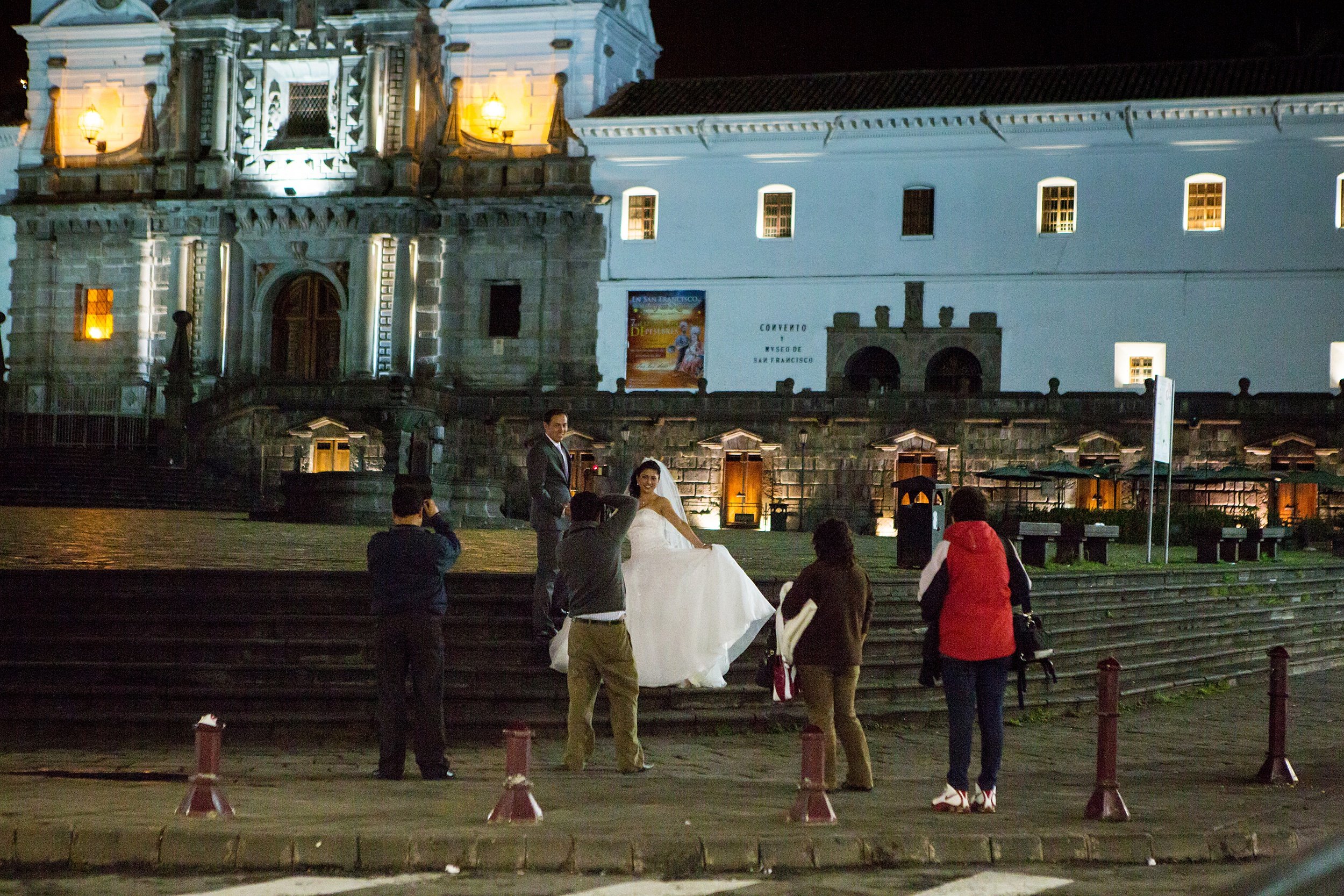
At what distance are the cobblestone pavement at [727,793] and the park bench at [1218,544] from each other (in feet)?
36.3

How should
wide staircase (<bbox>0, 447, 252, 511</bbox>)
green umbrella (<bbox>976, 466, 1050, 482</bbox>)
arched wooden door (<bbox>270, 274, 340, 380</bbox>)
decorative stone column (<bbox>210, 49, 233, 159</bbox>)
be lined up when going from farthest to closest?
arched wooden door (<bbox>270, 274, 340, 380</bbox>) < decorative stone column (<bbox>210, 49, 233, 159</bbox>) < green umbrella (<bbox>976, 466, 1050, 482</bbox>) < wide staircase (<bbox>0, 447, 252, 511</bbox>)

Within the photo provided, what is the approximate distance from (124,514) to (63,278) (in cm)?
2299

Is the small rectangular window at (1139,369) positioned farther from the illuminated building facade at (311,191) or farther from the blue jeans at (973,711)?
the blue jeans at (973,711)

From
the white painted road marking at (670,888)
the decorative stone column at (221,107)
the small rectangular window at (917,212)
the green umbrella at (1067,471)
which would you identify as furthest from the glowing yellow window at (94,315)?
the white painted road marking at (670,888)

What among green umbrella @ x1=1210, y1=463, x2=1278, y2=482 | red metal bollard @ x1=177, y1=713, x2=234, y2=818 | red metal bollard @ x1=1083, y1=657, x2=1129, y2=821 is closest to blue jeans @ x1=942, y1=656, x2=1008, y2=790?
red metal bollard @ x1=1083, y1=657, x2=1129, y2=821

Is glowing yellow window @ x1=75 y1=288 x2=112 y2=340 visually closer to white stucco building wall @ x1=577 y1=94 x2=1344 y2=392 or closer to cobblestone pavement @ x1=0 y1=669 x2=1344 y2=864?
white stucco building wall @ x1=577 y1=94 x2=1344 y2=392

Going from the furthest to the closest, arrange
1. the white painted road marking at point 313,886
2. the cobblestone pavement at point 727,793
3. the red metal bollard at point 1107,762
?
1. the red metal bollard at point 1107,762
2. the cobblestone pavement at point 727,793
3. the white painted road marking at point 313,886

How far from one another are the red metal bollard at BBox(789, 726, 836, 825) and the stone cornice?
35821mm

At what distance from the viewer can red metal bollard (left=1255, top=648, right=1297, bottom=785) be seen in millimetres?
11414

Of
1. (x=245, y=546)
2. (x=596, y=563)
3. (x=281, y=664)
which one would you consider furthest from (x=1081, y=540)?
(x=596, y=563)

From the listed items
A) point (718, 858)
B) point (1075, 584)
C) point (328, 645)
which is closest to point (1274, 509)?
point (1075, 584)

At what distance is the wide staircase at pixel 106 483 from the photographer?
33656 millimetres

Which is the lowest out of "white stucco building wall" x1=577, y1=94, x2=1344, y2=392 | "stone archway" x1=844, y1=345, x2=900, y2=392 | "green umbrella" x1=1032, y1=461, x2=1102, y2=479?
"green umbrella" x1=1032, y1=461, x2=1102, y2=479

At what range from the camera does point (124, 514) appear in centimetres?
3028
